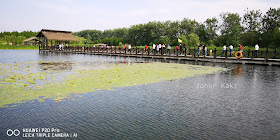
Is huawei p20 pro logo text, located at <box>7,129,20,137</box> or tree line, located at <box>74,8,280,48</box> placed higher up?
tree line, located at <box>74,8,280,48</box>

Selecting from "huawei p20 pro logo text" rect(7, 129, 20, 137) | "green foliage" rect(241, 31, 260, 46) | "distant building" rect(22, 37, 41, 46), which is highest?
"distant building" rect(22, 37, 41, 46)

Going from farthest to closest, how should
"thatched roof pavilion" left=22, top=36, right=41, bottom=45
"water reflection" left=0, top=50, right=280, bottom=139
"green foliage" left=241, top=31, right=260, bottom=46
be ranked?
1. "thatched roof pavilion" left=22, top=36, right=41, bottom=45
2. "green foliage" left=241, top=31, right=260, bottom=46
3. "water reflection" left=0, top=50, right=280, bottom=139

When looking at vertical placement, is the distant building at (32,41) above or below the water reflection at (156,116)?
above

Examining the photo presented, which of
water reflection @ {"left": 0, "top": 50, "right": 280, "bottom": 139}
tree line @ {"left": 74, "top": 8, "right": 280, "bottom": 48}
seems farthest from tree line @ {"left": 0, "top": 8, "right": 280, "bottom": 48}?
water reflection @ {"left": 0, "top": 50, "right": 280, "bottom": 139}

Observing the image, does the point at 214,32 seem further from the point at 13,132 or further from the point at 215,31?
the point at 13,132

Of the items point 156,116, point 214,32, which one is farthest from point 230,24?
point 156,116

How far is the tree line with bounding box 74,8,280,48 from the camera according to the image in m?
56.5

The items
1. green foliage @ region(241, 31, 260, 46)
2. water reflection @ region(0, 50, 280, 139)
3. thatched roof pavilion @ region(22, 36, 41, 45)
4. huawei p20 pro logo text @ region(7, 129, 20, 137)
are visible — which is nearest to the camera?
huawei p20 pro logo text @ region(7, 129, 20, 137)

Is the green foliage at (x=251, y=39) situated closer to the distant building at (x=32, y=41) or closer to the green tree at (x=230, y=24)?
the green tree at (x=230, y=24)

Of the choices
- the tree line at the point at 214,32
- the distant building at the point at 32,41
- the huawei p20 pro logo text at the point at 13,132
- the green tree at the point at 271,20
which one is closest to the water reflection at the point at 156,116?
the huawei p20 pro logo text at the point at 13,132

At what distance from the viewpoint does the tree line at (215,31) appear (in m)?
56.5

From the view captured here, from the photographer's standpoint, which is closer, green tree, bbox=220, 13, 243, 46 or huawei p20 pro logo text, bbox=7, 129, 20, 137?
huawei p20 pro logo text, bbox=7, 129, 20, 137

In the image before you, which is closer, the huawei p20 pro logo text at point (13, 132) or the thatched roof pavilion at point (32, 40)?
the huawei p20 pro logo text at point (13, 132)

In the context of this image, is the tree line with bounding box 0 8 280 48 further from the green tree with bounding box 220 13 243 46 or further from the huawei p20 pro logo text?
the huawei p20 pro logo text
